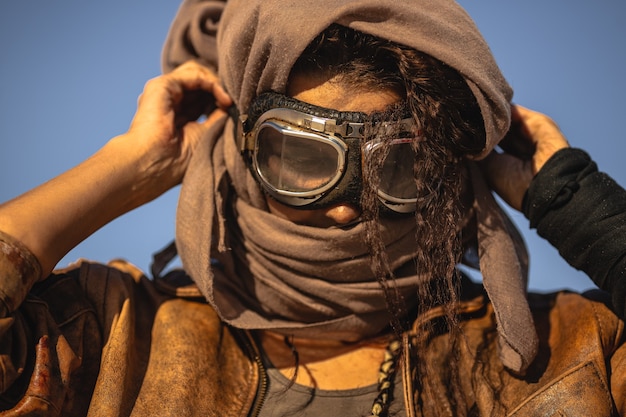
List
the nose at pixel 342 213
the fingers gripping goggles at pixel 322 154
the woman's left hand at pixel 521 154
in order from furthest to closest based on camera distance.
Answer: the woman's left hand at pixel 521 154, the nose at pixel 342 213, the fingers gripping goggles at pixel 322 154

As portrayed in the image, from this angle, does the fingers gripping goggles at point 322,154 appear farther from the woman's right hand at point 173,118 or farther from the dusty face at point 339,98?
the woman's right hand at point 173,118

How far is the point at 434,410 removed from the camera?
242cm

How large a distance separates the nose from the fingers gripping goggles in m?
0.04

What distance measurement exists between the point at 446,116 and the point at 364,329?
75cm

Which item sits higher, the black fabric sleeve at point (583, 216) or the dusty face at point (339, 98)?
the dusty face at point (339, 98)

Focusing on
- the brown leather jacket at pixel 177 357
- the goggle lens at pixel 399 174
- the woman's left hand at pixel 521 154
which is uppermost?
the goggle lens at pixel 399 174

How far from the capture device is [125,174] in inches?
101

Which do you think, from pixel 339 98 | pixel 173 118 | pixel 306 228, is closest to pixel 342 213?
pixel 306 228

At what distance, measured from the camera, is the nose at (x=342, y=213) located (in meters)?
2.45

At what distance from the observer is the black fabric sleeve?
8.05 ft

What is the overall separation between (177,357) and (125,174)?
60 cm

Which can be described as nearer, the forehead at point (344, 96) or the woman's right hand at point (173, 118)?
the forehead at point (344, 96)

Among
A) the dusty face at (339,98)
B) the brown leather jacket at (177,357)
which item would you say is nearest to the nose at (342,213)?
the dusty face at (339,98)

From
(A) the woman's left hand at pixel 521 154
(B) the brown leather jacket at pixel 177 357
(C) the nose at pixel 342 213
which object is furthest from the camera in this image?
(A) the woman's left hand at pixel 521 154
